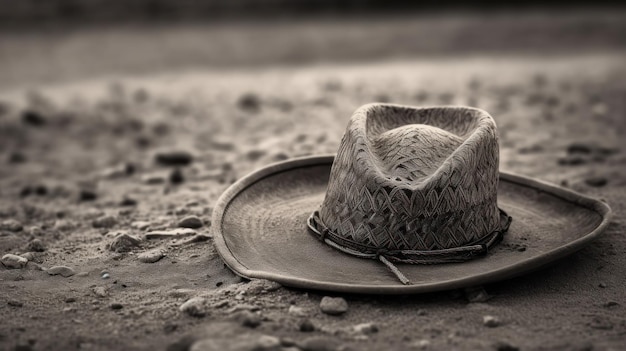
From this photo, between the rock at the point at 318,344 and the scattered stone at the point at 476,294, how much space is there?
0.83 metres

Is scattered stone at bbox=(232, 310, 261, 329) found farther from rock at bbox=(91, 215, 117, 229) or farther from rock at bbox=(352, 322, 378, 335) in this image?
rock at bbox=(91, 215, 117, 229)

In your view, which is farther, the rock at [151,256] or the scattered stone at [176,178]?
the scattered stone at [176,178]

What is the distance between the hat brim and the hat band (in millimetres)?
34

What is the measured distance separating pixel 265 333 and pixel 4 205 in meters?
3.33

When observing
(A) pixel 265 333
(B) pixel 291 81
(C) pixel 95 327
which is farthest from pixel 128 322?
(B) pixel 291 81

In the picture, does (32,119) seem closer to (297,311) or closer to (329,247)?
(329,247)

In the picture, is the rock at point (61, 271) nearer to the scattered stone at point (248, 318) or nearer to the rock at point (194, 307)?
the rock at point (194, 307)

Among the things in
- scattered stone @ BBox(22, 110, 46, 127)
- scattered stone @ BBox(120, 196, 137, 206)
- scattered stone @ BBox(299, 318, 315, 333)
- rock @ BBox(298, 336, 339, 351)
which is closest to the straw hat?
scattered stone @ BBox(299, 318, 315, 333)

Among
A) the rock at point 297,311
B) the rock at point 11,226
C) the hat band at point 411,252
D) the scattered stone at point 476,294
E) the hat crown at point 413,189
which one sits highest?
the hat crown at point 413,189

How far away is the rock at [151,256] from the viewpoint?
4.40 metres

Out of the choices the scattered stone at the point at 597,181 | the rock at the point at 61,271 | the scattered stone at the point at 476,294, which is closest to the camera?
the scattered stone at the point at 476,294

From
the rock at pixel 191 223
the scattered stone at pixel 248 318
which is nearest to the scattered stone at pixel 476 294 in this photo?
the scattered stone at pixel 248 318

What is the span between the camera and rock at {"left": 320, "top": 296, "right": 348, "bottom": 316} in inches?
142

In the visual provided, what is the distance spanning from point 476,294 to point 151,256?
80.0 inches
